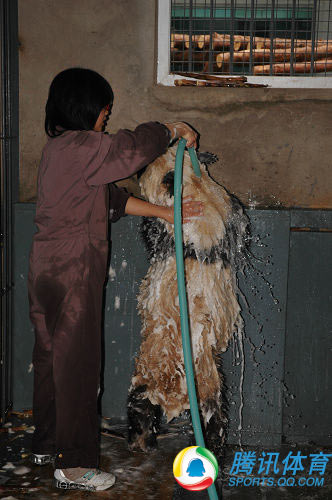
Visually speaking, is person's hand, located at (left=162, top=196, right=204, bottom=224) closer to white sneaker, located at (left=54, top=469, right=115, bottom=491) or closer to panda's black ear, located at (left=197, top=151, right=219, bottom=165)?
panda's black ear, located at (left=197, top=151, right=219, bottom=165)

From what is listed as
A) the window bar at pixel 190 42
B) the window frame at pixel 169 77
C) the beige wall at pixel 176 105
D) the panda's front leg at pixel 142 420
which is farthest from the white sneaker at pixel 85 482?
the window bar at pixel 190 42

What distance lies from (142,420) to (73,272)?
3.17ft

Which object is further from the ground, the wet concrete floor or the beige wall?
the beige wall

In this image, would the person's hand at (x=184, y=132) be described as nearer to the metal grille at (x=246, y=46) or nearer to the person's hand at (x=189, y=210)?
the person's hand at (x=189, y=210)

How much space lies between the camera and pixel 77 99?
7.91 feet

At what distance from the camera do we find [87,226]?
2.49 metres

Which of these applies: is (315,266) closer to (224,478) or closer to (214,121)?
(214,121)

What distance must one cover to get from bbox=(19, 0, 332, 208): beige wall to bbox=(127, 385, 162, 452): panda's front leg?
1416 mm

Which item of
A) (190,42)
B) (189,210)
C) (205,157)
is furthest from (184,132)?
(190,42)

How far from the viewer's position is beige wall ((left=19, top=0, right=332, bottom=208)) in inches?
129

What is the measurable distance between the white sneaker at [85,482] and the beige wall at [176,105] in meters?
1.84

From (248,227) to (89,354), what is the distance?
1.10 metres

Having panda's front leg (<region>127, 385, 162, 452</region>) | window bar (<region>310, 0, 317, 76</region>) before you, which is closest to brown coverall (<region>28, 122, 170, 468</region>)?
panda's front leg (<region>127, 385, 162, 452</region>)

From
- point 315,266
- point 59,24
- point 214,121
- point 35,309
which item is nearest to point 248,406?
point 315,266
